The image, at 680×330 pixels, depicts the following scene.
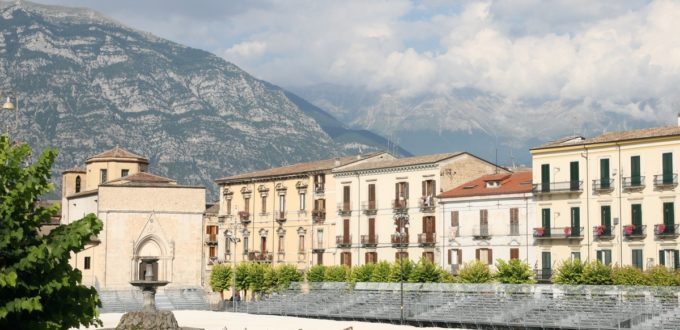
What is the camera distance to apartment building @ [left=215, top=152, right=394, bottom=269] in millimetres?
91062

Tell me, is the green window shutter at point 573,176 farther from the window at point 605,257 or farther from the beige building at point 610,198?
the window at point 605,257

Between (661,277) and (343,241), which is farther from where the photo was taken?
(343,241)

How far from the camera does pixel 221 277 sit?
92.2 meters

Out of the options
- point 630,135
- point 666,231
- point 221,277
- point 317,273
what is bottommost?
point 221,277

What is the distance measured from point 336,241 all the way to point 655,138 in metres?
30.1

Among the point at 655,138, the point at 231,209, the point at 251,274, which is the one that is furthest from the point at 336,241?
the point at 655,138

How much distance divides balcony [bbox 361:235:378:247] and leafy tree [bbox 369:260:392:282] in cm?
670

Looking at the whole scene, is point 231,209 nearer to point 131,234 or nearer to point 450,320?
point 131,234

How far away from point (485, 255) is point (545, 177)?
24.0 feet

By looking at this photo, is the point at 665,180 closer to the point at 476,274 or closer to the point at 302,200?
the point at 476,274

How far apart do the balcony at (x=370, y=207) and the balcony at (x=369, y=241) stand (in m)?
1.85

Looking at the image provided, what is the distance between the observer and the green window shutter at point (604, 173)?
6957 centimetres

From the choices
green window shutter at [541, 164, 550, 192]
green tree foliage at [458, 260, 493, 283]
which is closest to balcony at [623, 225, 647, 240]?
green window shutter at [541, 164, 550, 192]

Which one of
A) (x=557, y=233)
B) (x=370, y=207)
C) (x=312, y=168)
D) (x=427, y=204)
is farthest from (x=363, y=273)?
(x=312, y=168)
